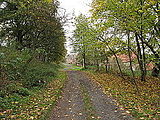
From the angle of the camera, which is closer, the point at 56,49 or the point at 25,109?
the point at 25,109

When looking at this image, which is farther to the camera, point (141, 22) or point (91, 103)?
point (141, 22)

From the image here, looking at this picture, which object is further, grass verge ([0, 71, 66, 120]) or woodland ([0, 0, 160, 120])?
woodland ([0, 0, 160, 120])

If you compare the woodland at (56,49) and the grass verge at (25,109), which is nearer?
the grass verge at (25,109)

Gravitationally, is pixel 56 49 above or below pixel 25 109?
above

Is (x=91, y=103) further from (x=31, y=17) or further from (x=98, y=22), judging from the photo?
(x=31, y=17)

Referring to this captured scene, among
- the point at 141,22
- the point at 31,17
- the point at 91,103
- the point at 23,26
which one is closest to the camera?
the point at 91,103

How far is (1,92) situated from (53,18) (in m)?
8.91

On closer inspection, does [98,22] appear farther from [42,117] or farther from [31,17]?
[42,117]

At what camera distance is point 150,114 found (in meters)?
5.48

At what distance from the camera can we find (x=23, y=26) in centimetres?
1493

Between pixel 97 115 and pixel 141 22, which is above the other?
pixel 141 22

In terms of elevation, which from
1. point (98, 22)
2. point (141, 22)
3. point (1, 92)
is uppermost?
point (98, 22)

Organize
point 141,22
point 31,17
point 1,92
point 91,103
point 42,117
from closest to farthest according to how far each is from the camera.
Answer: point 42,117 → point 1,92 → point 91,103 → point 141,22 → point 31,17

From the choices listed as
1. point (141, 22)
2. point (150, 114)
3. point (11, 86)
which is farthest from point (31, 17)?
point (150, 114)
